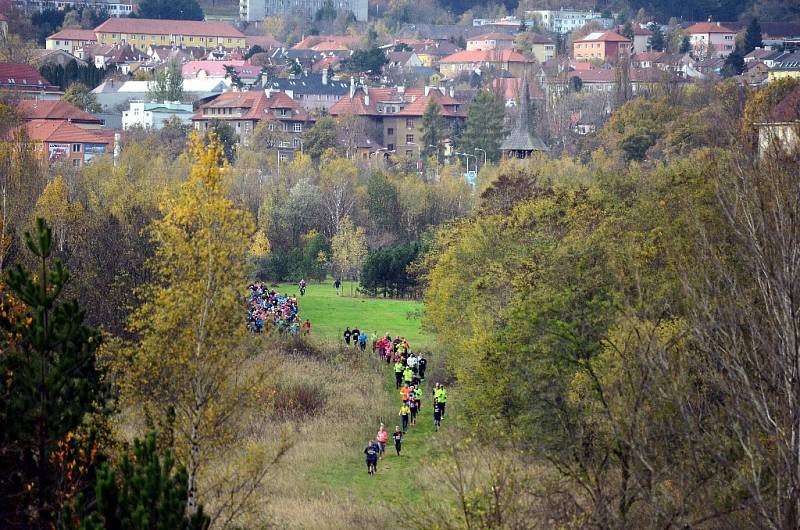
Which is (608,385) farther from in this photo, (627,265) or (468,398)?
(468,398)

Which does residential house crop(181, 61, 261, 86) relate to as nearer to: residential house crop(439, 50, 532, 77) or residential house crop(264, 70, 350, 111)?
residential house crop(264, 70, 350, 111)

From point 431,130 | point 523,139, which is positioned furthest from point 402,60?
point 523,139

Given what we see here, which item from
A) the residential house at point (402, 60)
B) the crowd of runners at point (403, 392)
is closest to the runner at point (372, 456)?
the crowd of runners at point (403, 392)

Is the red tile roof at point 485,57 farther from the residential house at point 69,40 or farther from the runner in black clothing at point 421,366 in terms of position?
the runner in black clothing at point 421,366

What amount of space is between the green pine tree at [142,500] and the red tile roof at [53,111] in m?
75.7

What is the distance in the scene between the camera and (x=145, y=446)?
14258 millimetres

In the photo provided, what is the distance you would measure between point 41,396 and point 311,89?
378ft

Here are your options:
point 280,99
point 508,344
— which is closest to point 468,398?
point 508,344

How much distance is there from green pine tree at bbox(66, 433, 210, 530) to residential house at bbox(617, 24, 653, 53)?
541 feet

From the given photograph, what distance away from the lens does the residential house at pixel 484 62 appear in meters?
158

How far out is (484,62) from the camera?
165500 millimetres

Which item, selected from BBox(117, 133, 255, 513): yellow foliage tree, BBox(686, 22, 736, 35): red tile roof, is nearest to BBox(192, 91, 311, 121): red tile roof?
BBox(686, 22, 736, 35): red tile roof

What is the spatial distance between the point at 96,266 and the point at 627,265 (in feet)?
51.7

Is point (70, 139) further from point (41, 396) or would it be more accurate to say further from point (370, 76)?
point (41, 396)
